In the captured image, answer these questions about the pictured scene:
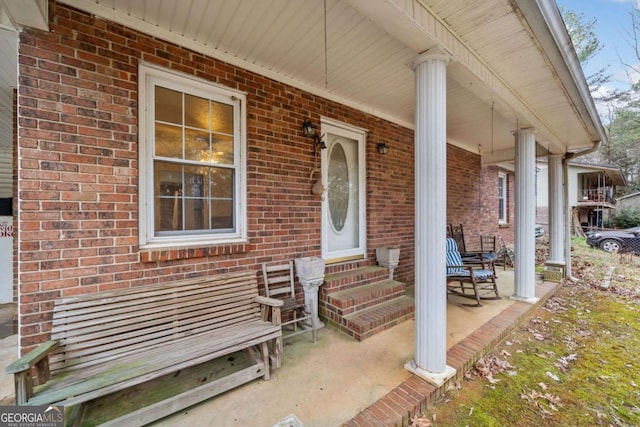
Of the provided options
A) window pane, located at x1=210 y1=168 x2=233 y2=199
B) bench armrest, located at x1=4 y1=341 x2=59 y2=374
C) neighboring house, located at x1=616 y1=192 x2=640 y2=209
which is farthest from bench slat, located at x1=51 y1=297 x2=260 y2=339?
neighboring house, located at x1=616 y1=192 x2=640 y2=209

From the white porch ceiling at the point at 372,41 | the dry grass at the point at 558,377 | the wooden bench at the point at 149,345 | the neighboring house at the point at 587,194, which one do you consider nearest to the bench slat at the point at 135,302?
the wooden bench at the point at 149,345

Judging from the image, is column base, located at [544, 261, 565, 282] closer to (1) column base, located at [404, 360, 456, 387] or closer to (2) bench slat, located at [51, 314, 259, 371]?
(1) column base, located at [404, 360, 456, 387]

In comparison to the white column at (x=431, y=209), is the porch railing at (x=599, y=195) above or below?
above

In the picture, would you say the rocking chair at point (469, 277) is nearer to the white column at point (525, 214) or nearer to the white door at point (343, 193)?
the white column at point (525, 214)

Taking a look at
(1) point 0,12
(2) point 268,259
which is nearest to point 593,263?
(2) point 268,259

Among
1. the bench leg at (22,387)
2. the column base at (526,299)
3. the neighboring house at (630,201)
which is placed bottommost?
the column base at (526,299)

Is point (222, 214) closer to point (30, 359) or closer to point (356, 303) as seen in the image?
point (30, 359)

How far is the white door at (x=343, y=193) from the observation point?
12.3 feet

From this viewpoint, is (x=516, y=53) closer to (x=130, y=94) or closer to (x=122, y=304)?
(x=130, y=94)

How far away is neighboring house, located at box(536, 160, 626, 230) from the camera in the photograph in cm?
1508

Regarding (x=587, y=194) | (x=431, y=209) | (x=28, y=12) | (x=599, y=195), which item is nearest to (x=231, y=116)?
(x=28, y=12)

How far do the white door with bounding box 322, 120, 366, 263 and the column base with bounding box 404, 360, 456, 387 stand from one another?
5.79 feet

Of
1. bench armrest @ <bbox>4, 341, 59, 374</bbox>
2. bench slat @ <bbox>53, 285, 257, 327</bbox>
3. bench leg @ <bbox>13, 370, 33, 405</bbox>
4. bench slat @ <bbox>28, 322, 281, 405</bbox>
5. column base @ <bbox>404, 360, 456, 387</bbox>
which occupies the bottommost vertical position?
column base @ <bbox>404, 360, 456, 387</bbox>

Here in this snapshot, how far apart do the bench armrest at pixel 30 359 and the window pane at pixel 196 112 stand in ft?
6.67
